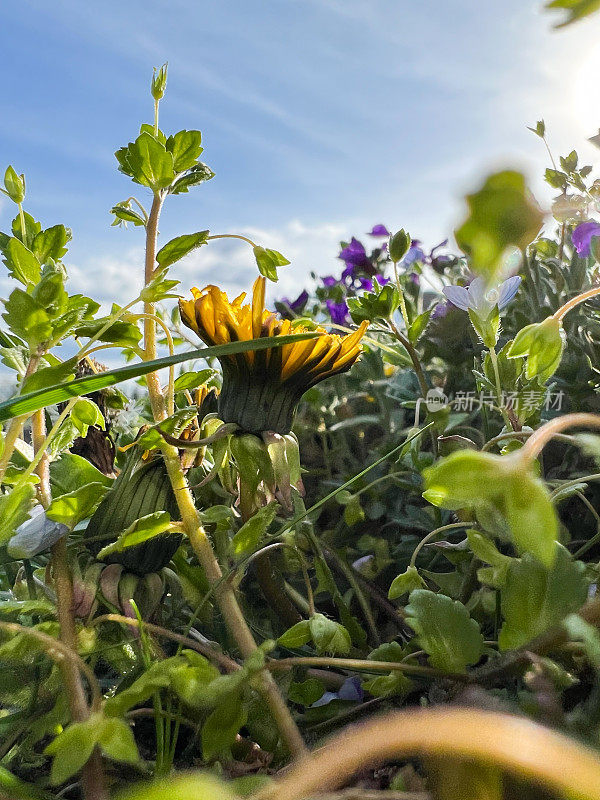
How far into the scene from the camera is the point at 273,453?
0.52 meters

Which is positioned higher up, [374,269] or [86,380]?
[374,269]

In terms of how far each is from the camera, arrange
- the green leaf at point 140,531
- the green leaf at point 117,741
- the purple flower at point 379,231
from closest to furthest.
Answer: the green leaf at point 117,741 → the green leaf at point 140,531 → the purple flower at point 379,231

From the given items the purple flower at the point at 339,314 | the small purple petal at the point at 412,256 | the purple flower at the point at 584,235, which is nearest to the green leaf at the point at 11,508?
the purple flower at the point at 584,235

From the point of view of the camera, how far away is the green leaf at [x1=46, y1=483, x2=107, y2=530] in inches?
18.7

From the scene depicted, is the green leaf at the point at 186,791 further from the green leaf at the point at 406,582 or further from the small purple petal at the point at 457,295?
the small purple petal at the point at 457,295

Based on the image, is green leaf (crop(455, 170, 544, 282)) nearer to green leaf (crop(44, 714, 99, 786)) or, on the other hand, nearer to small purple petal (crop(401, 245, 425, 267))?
green leaf (crop(44, 714, 99, 786))

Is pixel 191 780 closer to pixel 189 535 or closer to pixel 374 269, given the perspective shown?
pixel 189 535

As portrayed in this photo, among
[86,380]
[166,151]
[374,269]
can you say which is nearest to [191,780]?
[86,380]

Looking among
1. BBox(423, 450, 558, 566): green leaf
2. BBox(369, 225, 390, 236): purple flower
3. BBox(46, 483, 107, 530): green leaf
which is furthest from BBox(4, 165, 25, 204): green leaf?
BBox(369, 225, 390, 236): purple flower

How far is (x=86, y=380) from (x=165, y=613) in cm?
25

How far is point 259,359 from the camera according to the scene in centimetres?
53

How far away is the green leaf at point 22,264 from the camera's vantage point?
50 cm

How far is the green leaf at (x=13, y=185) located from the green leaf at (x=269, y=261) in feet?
0.66

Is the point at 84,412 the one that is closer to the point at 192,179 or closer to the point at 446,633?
the point at 192,179
